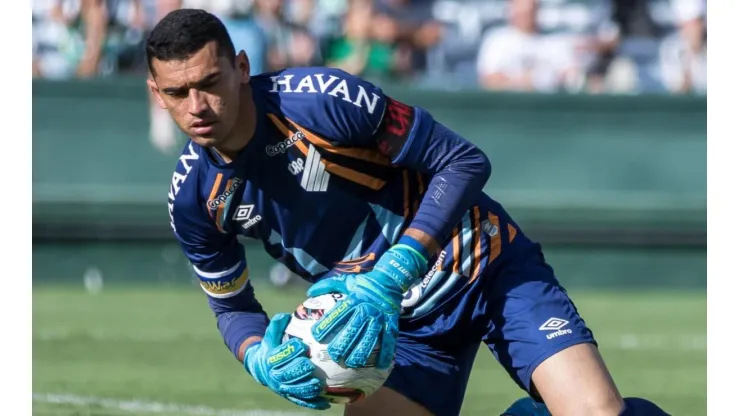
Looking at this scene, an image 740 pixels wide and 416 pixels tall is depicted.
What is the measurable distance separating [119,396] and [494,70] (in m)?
7.79

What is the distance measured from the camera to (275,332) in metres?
4.74

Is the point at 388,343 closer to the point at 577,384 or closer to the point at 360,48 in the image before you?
the point at 577,384

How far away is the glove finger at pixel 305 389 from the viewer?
455 cm

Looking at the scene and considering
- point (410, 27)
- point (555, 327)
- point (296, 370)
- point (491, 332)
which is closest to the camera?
point (296, 370)

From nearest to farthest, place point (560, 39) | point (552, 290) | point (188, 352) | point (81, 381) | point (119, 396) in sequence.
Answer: point (552, 290), point (119, 396), point (81, 381), point (188, 352), point (560, 39)

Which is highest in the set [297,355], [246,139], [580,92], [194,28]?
[194,28]

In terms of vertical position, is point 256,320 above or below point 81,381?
above

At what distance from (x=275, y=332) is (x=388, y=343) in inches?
18.8

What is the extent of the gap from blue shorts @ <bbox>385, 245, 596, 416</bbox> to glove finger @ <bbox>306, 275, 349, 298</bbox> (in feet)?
2.22

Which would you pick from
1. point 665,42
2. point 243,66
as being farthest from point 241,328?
point 665,42

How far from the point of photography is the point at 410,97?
527 inches

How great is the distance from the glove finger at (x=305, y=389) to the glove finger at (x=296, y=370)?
3 centimetres

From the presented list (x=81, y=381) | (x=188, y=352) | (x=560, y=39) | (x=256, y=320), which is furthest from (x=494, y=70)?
(x=256, y=320)
